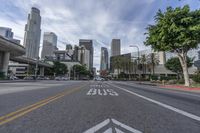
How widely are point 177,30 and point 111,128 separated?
27.3m

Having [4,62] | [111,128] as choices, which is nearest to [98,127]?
[111,128]

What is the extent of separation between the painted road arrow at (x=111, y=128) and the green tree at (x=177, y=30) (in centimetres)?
2673

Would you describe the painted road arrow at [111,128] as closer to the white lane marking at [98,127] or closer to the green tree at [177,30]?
the white lane marking at [98,127]

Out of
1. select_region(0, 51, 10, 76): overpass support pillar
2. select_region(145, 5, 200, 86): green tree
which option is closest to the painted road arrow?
select_region(145, 5, 200, 86): green tree

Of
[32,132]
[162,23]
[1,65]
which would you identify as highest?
[162,23]

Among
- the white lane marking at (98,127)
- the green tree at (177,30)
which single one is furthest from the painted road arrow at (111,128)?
the green tree at (177,30)

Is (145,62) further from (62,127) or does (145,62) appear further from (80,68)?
(62,127)

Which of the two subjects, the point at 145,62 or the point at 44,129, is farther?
the point at 145,62

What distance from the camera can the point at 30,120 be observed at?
5004 millimetres

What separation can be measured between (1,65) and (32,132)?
2259 inches

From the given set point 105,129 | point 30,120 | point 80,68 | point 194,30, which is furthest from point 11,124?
point 80,68

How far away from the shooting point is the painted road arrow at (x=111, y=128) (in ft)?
13.5

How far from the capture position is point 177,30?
2834cm

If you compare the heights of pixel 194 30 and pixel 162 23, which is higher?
pixel 162 23
